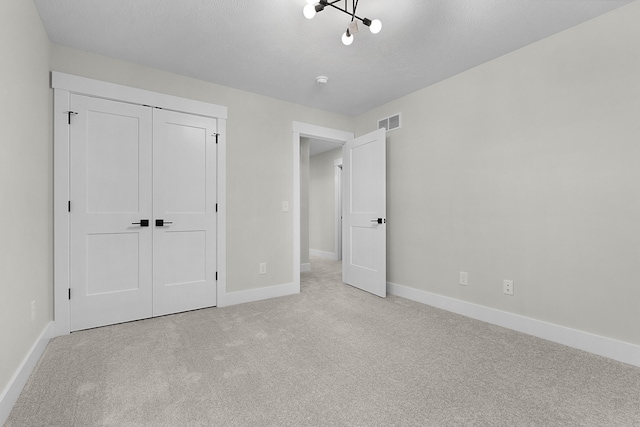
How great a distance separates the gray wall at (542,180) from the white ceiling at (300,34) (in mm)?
238

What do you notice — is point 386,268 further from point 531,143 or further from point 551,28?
point 551,28

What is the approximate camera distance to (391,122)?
3699mm

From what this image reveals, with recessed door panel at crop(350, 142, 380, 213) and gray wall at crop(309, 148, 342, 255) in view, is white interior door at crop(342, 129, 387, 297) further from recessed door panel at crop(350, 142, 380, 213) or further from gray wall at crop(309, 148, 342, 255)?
gray wall at crop(309, 148, 342, 255)

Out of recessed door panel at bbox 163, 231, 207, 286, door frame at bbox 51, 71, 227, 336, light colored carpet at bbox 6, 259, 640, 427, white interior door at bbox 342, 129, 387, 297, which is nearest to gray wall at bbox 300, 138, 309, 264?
white interior door at bbox 342, 129, 387, 297

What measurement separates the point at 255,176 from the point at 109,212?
145 cm

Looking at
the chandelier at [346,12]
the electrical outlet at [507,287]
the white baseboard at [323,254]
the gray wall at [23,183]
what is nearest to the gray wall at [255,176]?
the gray wall at [23,183]

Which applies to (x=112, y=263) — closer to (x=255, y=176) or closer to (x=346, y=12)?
(x=255, y=176)

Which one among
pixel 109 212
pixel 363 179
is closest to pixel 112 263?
pixel 109 212

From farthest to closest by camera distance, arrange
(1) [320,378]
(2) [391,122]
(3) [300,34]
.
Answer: (2) [391,122]
(3) [300,34]
(1) [320,378]

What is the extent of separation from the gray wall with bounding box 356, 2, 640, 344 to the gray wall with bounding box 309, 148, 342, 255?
342cm

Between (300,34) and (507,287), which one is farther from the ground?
(300,34)

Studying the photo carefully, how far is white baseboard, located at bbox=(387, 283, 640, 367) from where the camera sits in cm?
199

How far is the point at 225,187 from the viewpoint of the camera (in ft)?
10.5

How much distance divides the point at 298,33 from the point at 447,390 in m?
2.65
